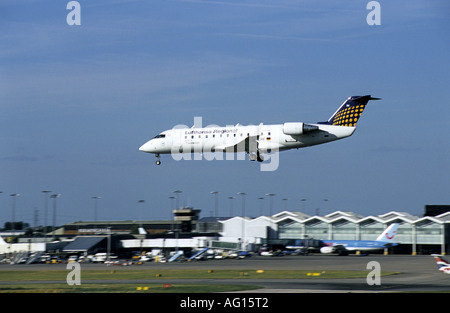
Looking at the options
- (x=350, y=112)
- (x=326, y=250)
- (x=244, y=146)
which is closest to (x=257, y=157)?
(x=244, y=146)

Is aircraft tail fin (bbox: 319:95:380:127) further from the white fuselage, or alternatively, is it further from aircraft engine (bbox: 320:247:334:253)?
aircraft engine (bbox: 320:247:334:253)

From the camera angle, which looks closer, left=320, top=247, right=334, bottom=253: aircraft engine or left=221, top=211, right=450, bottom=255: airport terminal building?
left=320, top=247, right=334, bottom=253: aircraft engine

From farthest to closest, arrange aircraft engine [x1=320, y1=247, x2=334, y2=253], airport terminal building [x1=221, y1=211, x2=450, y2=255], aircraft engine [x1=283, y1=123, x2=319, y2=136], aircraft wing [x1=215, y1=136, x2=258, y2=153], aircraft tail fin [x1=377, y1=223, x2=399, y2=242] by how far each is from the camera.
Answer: airport terminal building [x1=221, y1=211, x2=450, y2=255], aircraft engine [x1=320, y1=247, x2=334, y2=253], aircraft tail fin [x1=377, y1=223, x2=399, y2=242], aircraft wing [x1=215, y1=136, x2=258, y2=153], aircraft engine [x1=283, y1=123, x2=319, y2=136]

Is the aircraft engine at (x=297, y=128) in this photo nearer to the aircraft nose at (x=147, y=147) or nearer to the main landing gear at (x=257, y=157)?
the main landing gear at (x=257, y=157)

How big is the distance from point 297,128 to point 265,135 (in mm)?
4354

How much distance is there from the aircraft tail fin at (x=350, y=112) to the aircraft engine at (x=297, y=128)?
4492 mm

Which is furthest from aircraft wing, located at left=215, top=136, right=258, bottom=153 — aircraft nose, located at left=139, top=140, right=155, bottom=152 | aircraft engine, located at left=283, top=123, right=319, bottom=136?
aircraft nose, located at left=139, top=140, right=155, bottom=152

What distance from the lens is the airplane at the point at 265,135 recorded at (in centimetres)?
6656

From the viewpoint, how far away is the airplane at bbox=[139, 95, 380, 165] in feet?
218

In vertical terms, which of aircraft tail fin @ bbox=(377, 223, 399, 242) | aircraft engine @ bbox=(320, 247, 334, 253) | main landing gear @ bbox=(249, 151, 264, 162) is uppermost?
main landing gear @ bbox=(249, 151, 264, 162)

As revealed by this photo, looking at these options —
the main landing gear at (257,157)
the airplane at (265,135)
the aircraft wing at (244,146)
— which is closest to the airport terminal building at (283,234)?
the airplane at (265,135)


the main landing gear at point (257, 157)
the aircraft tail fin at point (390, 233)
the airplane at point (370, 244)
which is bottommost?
the airplane at point (370, 244)
